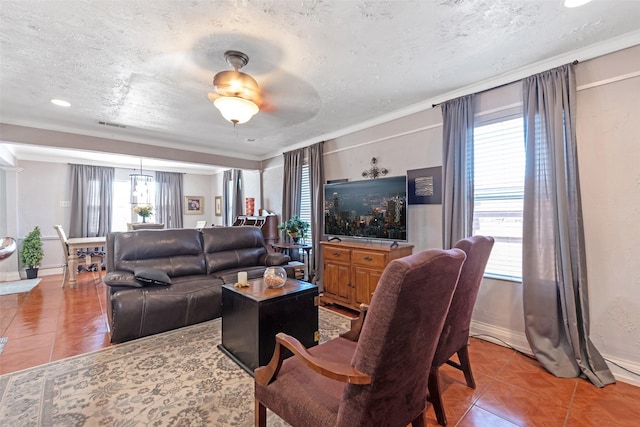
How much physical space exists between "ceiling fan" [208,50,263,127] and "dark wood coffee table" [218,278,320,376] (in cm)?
160

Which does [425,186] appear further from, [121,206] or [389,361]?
[121,206]

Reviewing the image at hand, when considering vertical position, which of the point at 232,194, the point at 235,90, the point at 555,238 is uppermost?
the point at 235,90

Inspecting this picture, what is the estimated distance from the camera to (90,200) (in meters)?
6.29

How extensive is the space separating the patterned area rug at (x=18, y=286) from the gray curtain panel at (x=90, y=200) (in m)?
1.36

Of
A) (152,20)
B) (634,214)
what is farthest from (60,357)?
(634,214)

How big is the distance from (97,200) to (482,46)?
788 centimetres

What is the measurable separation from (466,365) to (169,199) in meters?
7.99

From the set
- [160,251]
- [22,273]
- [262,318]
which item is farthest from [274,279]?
[22,273]

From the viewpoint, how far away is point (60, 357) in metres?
2.38

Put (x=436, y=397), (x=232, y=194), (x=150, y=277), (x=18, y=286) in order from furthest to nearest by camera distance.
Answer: (x=232, y=194)
(x=18, y=286)
(x=150, y=277)
(x=436, y=397)

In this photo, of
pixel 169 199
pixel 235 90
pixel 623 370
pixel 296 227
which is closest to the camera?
pixel 623 370

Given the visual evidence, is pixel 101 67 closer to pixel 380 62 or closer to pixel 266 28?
pixel 266 28

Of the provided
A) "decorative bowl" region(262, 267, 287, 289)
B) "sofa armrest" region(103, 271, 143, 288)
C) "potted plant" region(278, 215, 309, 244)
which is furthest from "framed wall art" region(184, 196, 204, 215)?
"decorative bowl" region(262, 267, 287, 289)

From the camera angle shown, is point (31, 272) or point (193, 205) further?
point (193, 205)
